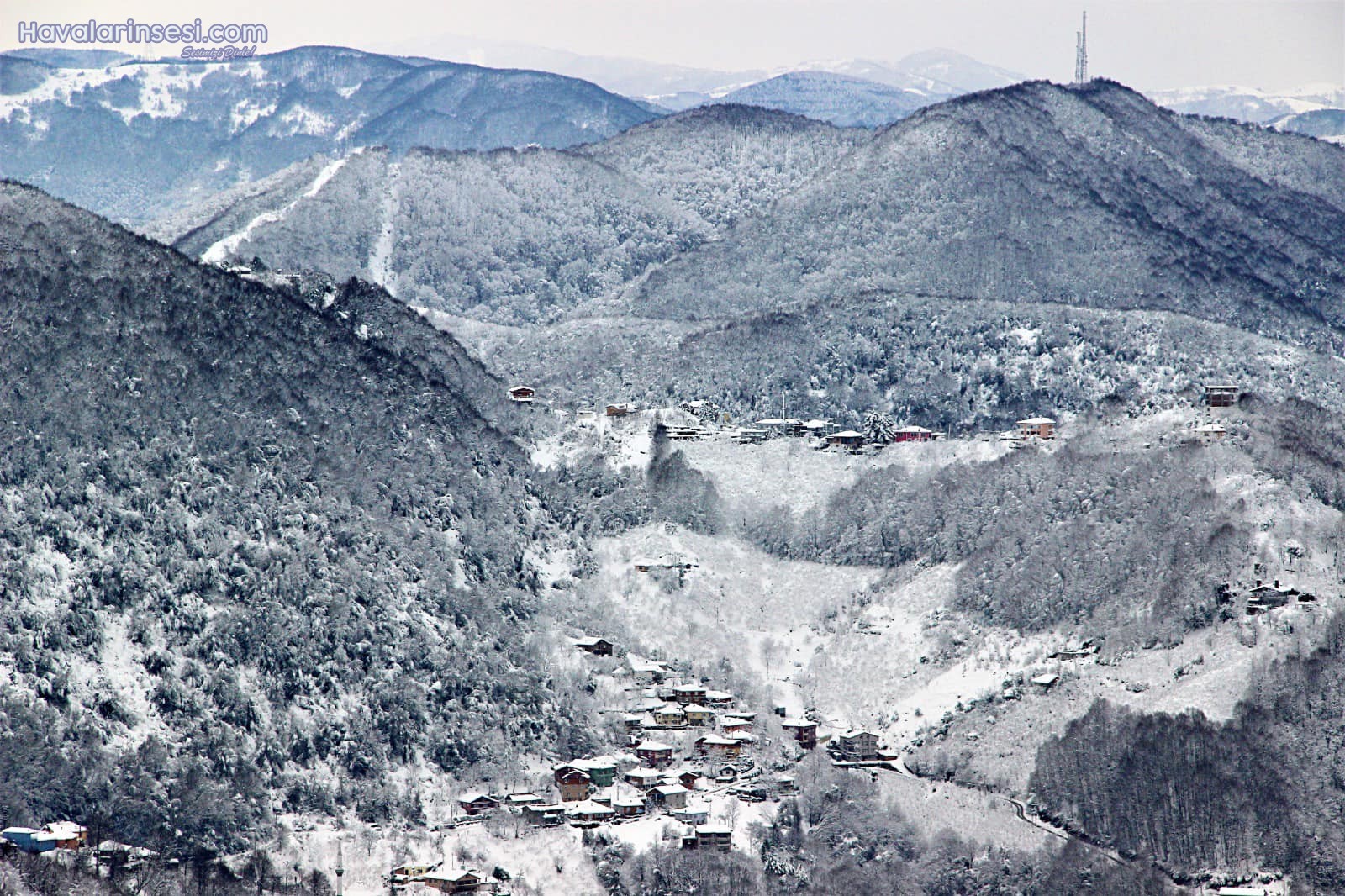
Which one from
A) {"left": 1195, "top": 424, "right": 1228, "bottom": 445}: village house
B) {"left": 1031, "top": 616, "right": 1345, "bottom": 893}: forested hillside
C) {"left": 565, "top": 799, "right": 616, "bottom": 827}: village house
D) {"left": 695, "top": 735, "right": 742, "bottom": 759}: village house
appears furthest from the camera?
{"left": 1195, "top": 424, "right": 1228, "bottom": 445}: village house

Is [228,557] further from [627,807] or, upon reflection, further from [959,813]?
[959,813]

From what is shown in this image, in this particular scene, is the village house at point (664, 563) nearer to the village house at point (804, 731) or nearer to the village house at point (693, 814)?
the village house at point (804, 731)

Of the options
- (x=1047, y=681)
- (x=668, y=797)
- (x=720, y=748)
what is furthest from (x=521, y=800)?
(x=1047, y=681)

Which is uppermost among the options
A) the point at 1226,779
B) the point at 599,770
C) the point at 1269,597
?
the point at 1269,597

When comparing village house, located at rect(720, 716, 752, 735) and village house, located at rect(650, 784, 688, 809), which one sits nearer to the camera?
village house, located at rect(650, 784, 688, 809)

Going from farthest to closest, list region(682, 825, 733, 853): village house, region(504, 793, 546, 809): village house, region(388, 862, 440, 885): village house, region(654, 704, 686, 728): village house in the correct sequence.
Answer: region(654, 704, 686, 728): village house
region(504, 793, 546, 809): village house
region(682, 825, 733, 853): village house
region(388, 862, 440, 885): village house

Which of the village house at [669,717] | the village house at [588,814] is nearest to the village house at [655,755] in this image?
the village house at [669,717]

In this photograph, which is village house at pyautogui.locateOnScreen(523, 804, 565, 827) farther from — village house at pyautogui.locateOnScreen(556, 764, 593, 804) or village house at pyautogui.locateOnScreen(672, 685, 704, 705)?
village house at pyautogui.locateOnScreen(672, 685, 704, 705)

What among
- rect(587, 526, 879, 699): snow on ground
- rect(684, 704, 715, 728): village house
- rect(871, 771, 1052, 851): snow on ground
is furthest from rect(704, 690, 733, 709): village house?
rect(871, 771, 1052, 851): snow on ground
